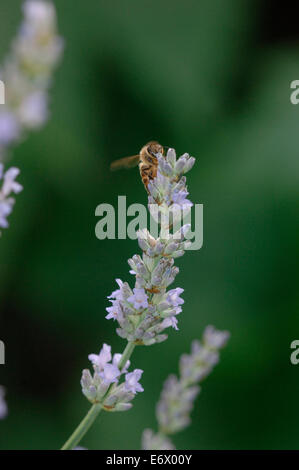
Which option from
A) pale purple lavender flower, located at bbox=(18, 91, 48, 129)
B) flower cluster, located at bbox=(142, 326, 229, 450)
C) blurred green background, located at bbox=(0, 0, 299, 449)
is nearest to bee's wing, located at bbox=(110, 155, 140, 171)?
flower cluster, located at bbox=(142, 326, 229, 450)

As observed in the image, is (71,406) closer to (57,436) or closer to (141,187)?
(57,436)

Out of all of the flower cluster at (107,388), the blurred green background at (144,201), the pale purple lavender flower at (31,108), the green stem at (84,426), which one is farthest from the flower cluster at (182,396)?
the blurred green background at (144,201)

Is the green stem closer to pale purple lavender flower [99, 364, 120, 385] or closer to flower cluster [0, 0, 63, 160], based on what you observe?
pale purple lavender flower [99, 364, 120, 385]

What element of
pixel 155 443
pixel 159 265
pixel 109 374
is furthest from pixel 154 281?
pixel 155 443

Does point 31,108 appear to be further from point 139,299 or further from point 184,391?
point 184,391

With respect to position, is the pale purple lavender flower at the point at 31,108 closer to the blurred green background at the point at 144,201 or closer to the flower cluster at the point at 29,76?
the flower cluster at the point at 29,76

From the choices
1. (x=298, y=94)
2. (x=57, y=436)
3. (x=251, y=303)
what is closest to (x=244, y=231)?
(x=251, y=303)
